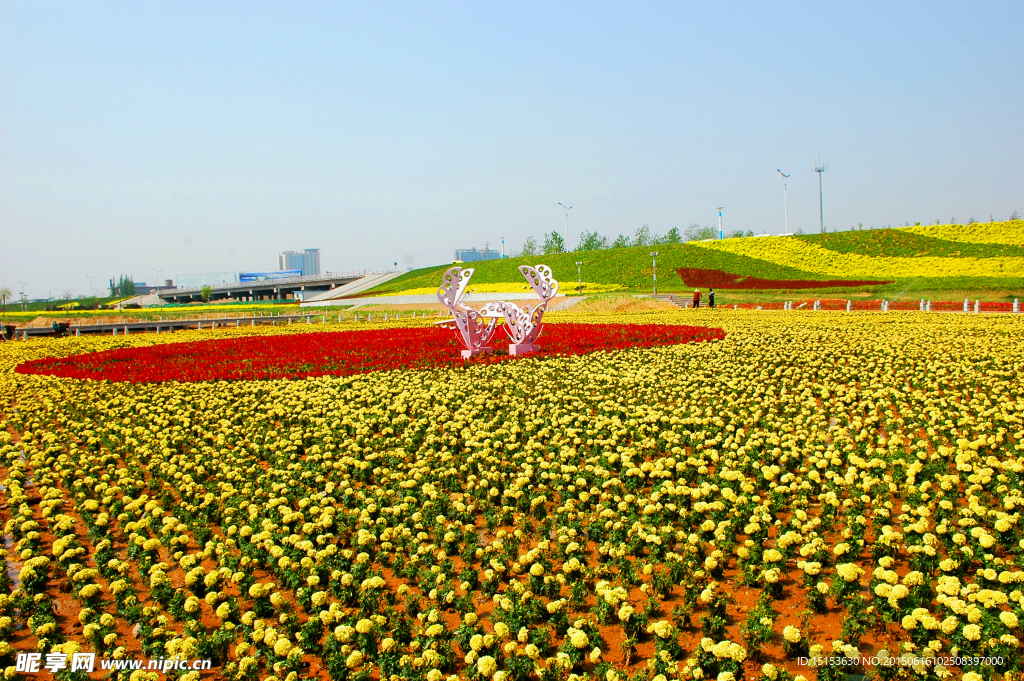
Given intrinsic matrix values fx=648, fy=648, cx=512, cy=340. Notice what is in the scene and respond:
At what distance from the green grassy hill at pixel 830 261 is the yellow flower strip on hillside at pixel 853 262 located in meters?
0.06

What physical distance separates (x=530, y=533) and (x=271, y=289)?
A: 312 ft

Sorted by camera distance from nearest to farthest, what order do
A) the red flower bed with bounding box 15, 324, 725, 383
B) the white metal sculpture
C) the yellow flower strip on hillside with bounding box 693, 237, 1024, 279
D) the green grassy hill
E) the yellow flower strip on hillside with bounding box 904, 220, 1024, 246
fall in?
the red flower bed with bounding box 15, 324, 725, 383 → the white metal sculpture → the green grassy hill → the yellow flower strip on hillside with bounding box 693, 237, 1024, 279 → the yellow flower strip on hillside with bounding box 904, 220, 1024, 246

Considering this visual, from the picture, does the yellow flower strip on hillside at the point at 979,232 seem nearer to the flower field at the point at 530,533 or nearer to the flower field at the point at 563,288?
the flower field at the point at 563,288

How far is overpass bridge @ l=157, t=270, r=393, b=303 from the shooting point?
307ft

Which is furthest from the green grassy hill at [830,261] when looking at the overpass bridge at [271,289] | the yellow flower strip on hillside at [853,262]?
the overpass bridge at [271,289]

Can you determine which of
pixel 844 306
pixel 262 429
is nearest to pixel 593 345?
pixel 262 429

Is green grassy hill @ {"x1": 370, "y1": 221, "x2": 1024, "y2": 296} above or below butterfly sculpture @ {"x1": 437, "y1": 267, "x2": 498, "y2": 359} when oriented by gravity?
above

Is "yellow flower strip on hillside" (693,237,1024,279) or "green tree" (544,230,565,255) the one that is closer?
"yellow flower strip on hillside" (693,237,1024,279)

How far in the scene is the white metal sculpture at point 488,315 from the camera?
15.5 meters

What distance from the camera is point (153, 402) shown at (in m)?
11.2

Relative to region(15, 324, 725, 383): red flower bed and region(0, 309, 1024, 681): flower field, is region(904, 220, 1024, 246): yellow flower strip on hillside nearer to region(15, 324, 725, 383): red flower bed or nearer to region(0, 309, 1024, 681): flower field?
region(15, 324, 725, 383): red flower bed

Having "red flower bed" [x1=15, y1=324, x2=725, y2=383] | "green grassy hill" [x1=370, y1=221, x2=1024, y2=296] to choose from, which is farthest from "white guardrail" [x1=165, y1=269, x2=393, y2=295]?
"red flower bed" [x1=15, y1=324, x2=725, y2=383]

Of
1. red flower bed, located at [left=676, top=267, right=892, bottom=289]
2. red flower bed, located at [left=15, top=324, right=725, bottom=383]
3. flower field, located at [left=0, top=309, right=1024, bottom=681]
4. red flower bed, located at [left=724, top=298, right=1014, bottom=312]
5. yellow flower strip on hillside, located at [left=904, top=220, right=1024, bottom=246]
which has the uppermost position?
yellow flower strip on hillside, located at [left=904, top=220, right=1024, bottom=246]

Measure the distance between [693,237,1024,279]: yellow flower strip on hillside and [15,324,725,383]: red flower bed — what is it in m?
40.3
